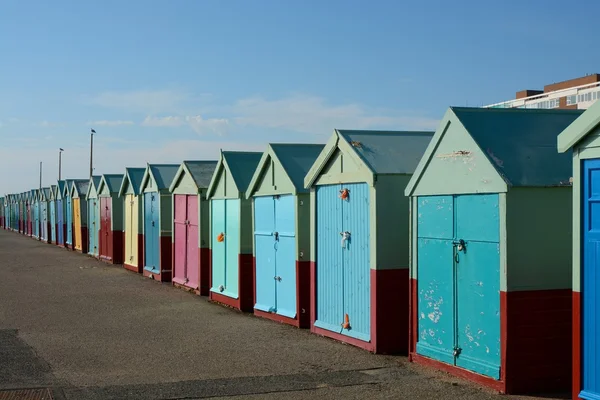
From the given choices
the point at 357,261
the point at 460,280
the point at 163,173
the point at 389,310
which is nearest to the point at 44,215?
the point at 163,173

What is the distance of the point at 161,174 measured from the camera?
23.6 metres

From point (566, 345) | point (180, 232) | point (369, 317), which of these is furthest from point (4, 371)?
point (180, 232)

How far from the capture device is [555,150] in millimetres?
9125

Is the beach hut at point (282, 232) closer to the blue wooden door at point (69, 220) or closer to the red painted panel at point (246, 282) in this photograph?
the red painted panel at point (246, 282)

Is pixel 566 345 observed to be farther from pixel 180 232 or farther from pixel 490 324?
pixel 180 232

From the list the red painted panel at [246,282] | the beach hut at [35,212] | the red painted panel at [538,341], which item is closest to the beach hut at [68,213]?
the beach hut at [35,212]

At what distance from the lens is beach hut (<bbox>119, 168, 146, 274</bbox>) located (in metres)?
25.1

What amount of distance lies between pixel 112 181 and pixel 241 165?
14005 mm

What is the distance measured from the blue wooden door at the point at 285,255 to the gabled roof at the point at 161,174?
29.3 feet

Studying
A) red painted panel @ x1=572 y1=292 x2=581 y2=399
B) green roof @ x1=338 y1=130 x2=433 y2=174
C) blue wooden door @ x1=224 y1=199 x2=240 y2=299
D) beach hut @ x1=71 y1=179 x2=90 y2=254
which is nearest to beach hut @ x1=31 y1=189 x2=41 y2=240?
beach hut @ x1=71 y1=179 x2=90 y2=254

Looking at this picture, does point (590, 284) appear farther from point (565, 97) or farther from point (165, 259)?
point (565, 97)

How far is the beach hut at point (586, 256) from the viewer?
7137 mm

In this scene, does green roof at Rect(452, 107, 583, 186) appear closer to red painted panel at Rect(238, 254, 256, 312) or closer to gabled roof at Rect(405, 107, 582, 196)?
gabled roof at Rect(405, 107, 582, 196)

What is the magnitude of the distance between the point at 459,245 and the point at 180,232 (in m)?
12.6
